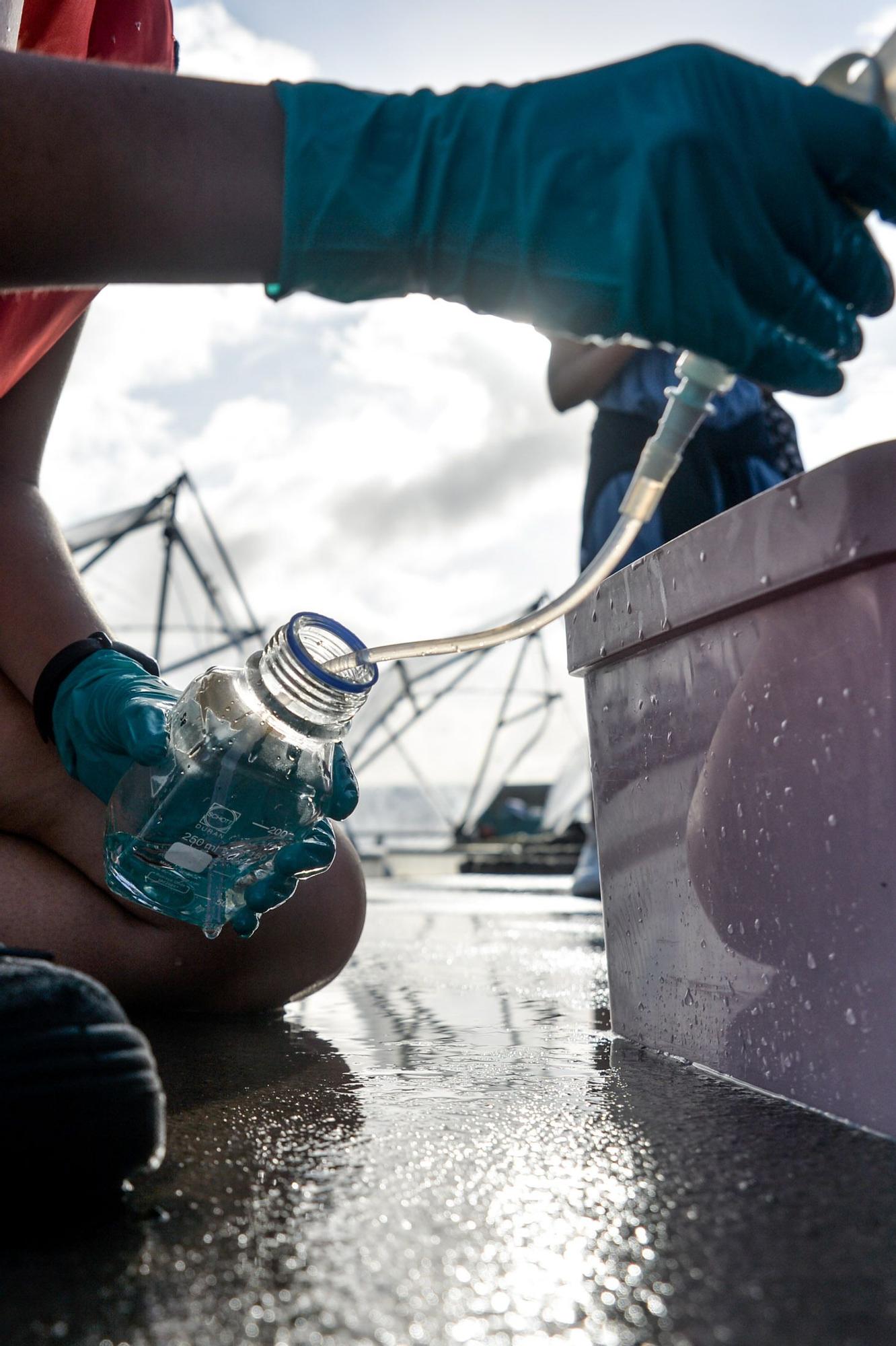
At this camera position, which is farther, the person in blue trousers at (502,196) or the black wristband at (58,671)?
the black wristband at (58,671)

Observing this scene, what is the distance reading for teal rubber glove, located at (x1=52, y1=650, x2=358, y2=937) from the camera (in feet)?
2.51

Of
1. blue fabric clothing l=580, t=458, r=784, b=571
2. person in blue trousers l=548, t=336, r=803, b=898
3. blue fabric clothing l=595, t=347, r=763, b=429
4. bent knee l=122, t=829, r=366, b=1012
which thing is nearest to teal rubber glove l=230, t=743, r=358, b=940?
bent knee l=122, t=829, r=366, b=1012

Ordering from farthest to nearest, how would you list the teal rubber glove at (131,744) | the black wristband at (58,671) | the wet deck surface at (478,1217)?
1. the black wristband at (58,671)
2. the teal rubber glove at (131,744)
3. the wet deck surface at (478,1217)

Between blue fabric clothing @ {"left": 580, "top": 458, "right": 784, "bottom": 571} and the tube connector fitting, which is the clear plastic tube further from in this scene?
blue fabric clothing @ {"left": 580, "top": 458, "right": 784, "bottom": 571}

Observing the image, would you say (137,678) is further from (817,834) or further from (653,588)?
(817,834)

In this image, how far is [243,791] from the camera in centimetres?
78

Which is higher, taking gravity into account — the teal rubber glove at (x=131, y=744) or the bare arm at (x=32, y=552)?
the bare arm at (x=32, y=552)

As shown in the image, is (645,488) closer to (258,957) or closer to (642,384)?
(258,957)

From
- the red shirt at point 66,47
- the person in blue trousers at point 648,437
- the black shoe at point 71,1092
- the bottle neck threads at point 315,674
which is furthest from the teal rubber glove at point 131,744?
the person in blue trousers at point 648,437

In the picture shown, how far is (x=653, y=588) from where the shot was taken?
2.53ft

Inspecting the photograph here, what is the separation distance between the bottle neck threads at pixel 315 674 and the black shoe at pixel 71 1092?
0.23 metres

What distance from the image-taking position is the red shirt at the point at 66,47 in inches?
42.5

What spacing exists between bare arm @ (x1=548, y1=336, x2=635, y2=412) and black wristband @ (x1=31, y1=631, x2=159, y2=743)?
1300 millimetres

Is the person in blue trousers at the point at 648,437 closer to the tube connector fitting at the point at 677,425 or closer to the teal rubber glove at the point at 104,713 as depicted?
the teal rubber glove at the point at 104,713
